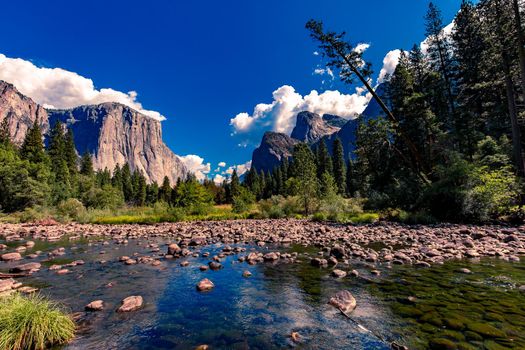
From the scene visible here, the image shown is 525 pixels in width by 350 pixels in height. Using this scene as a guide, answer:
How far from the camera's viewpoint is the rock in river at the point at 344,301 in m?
5.31

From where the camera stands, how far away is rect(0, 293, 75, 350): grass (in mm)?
3832

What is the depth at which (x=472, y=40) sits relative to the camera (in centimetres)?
2506

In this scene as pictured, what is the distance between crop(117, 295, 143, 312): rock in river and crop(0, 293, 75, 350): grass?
1226 millimetres

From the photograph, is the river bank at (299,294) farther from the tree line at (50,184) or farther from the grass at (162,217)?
the tree line at (50,184)

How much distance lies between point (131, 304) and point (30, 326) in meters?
1.93

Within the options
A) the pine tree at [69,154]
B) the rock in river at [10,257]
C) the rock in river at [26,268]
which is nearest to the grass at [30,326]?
the rock in river at [26,268]

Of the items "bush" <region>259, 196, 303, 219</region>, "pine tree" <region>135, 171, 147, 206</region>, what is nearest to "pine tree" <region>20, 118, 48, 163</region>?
"pine tree" <region>135, 171, 147, 206</region>

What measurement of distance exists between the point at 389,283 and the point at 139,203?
303ft

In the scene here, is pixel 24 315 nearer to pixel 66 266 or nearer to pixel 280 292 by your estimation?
pixel 280 292

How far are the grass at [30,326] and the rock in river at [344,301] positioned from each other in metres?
4.91

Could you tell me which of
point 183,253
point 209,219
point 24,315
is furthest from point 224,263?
point 209,219

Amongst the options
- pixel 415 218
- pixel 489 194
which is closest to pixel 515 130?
pixel 489 194

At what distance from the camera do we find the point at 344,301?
218 inches

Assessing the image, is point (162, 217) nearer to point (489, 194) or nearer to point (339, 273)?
point (339, 273)
